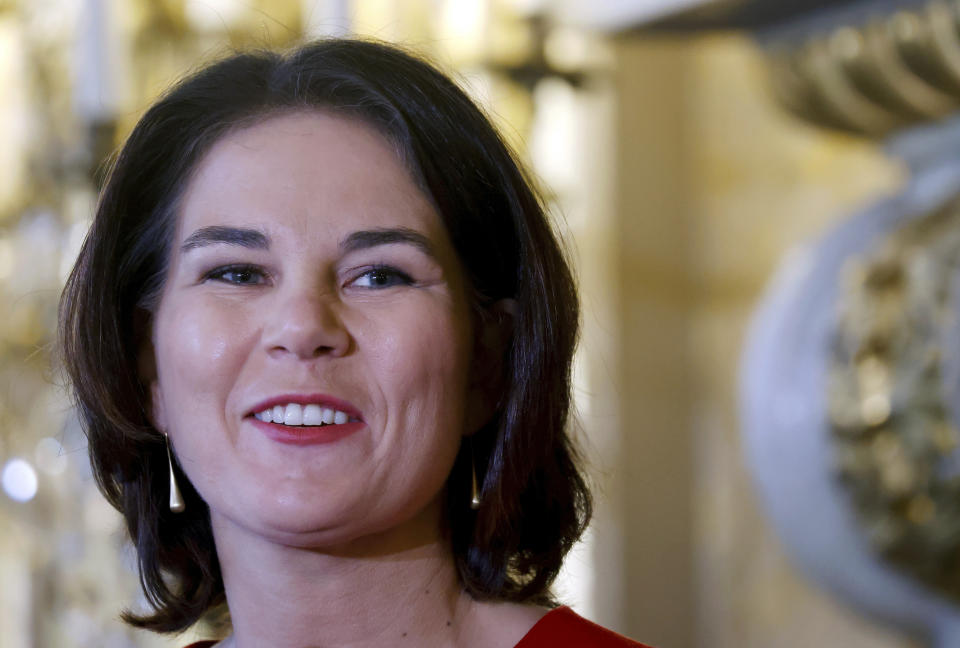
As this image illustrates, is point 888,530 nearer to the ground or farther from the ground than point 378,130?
nearer to the ground

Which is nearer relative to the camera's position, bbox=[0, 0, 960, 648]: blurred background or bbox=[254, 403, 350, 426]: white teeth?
bbox=[254, 403, 350, 426]: white teeth

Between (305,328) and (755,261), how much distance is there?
3.08m

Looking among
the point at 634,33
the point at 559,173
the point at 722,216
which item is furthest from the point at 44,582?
the point at 722,216

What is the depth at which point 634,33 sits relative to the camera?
2.61m

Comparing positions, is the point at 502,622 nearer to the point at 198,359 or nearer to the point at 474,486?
the point at 474,486

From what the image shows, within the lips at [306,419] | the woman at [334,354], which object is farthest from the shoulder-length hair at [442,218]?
the lips at [306,419]

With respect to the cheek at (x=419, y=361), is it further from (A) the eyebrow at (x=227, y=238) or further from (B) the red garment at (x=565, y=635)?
(B) the red garment at (x=565, y=635)

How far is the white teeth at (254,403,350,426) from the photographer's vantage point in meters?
1.22

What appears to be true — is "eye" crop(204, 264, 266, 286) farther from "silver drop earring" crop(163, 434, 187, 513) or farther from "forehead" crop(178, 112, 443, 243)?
"silver drop earring" crop(163, 434, 187, 513)

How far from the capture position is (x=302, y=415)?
4.00ft

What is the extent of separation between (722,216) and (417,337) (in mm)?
3118

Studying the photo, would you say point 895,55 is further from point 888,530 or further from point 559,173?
point 559,173

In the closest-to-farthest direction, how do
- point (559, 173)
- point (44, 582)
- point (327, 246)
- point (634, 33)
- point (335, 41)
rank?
point (327, 246), point (335, 41), point (634, 33), point (44, 582), point (559, 173)

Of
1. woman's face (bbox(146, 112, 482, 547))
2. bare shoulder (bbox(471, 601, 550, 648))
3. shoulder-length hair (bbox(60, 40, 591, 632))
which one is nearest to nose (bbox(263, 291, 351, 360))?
woman's face (bbox(146, 112, 482, 547))
